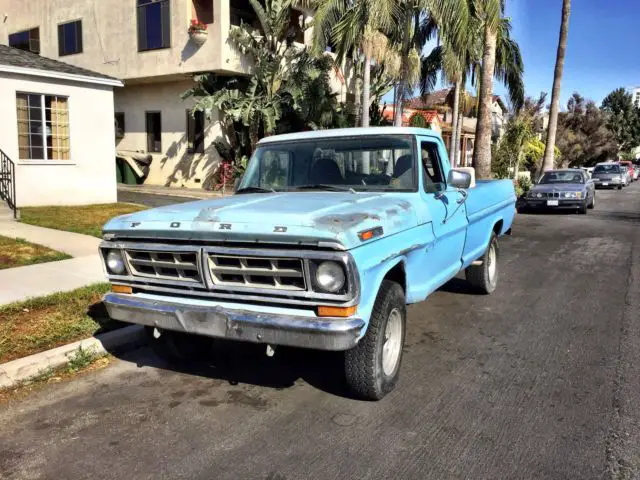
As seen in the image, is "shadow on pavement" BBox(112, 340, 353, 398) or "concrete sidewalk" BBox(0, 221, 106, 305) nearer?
"shadow on pavement" BBox(112, 340, 353, 398)

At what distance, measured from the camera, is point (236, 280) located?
3.86 metres

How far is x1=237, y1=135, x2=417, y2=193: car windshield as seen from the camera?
514 centimetres

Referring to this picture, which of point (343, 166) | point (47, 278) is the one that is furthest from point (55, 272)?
point (343, 166)

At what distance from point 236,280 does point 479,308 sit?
387 cm

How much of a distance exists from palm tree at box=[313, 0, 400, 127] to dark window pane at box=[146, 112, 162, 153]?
9338mm

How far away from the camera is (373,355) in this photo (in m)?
3.89

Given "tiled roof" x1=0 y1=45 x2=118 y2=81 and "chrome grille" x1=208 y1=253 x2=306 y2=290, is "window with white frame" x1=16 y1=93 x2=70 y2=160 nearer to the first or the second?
"tiled roof" x1=0 y1=45 x2=118 y2=81

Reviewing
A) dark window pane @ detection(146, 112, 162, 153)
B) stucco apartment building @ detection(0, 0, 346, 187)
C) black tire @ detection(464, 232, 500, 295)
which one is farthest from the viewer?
dark window pane @ detection(146, 112, 162, 153)

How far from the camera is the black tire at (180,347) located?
192 inches

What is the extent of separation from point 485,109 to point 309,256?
16.4m

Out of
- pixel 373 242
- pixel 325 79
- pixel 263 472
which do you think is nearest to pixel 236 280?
pixel 373 242

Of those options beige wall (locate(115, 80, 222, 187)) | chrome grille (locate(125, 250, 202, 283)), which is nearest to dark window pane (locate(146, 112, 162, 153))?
beige wall (locate(115, 80, 222, 187))

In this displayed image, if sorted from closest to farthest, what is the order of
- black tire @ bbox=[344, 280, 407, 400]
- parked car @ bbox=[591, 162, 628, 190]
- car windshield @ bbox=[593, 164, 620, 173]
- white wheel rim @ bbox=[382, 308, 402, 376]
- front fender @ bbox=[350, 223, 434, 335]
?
front fender @ bbox=[350, 223, 434, 335], black tire @ bbox=[344, 280, 407, 400], white wheel rim @ bbox=[382, 308, 402, 376], parked car @ bbox=[591, 162, 628, 190], car windshield @ bbox=[593, 164, 620, 173]

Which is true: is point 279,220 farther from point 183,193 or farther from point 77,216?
point 183,193
